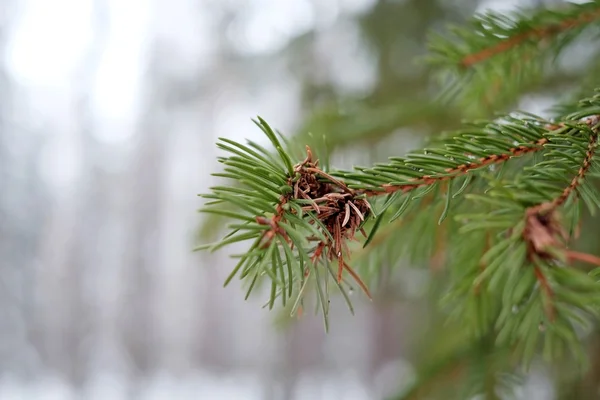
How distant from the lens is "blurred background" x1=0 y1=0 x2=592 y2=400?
112 cm

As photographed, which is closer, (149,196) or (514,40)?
(514,40)

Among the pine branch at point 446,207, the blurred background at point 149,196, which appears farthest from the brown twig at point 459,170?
the blurred background at point 149,196

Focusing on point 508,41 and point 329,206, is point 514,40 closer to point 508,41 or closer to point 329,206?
point 508,41

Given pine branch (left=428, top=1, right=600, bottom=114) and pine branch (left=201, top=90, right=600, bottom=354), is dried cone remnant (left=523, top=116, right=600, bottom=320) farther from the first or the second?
pine branch (left=428, top=1, right=600, bottom=114)

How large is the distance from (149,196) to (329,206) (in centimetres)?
121

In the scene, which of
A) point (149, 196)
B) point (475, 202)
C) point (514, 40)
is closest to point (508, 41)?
A: point (514, 40)

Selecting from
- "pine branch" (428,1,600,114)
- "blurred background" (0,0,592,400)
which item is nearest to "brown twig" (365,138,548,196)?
"pine branch" (428,1,600,114)

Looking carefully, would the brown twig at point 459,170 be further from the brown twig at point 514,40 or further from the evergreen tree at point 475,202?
the brown twig at point 514,40

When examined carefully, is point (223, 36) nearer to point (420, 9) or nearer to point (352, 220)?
point (420, 9)

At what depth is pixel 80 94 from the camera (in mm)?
1187

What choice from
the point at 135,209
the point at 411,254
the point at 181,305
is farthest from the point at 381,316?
the point at 411,254

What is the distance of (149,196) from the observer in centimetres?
133

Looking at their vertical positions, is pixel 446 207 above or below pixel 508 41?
below

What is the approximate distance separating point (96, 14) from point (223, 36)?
295 mm
